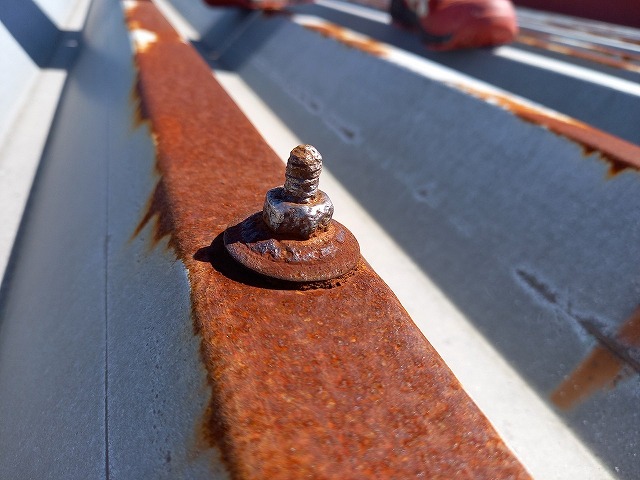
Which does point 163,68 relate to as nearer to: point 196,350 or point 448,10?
point 196,350

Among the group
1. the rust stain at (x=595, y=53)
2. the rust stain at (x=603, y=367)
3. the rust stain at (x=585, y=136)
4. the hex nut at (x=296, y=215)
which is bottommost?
the rust stain at (x=603, y=367)

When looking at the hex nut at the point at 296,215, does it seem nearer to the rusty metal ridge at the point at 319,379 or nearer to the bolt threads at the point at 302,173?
the bolt threads at the point at 302,173

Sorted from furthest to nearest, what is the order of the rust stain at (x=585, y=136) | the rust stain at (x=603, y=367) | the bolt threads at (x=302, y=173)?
the rust stain at (x=585, y=136) < the rust stain at (x=603, y=367) < the bolt threads at (x=302, y=173)

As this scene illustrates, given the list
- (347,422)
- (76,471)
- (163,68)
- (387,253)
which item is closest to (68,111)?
(163,68)

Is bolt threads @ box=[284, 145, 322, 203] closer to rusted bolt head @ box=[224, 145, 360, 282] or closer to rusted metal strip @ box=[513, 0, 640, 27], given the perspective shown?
rusted bolt head @ box=[224, 145, 360, 282]

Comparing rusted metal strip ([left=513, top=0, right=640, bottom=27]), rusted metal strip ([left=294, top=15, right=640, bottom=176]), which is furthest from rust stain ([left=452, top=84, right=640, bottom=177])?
rusted metal strip ([left=513, top=0, right=640, bottom=27])

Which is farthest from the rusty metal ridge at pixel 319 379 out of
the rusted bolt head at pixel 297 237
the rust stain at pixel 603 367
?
the rust stain at pixel 603 367
